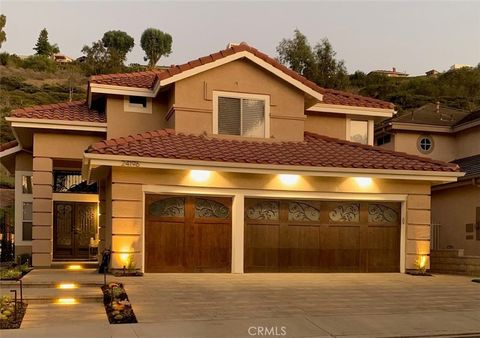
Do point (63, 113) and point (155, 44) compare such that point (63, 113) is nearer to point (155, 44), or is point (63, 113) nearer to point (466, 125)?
point (466, 125)

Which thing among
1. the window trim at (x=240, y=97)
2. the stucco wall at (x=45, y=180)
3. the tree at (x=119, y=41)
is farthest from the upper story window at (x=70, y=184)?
the tree at (x=119, y=41)

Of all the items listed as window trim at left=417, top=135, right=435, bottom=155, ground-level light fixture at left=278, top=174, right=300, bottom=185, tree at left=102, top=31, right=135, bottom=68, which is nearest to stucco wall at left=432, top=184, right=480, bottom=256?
window trim at left=417, top=135, right=435, bottom=155

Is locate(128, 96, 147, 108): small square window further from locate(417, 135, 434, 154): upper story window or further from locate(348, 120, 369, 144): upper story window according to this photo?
locate(417, 135, 434, 154): upper story window

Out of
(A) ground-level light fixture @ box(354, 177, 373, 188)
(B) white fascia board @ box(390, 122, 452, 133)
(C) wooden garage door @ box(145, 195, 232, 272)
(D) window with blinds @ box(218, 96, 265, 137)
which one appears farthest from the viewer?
(B) white fascia board @ box(390, 122, 452, 133)

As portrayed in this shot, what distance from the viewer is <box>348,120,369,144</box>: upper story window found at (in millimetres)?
20094

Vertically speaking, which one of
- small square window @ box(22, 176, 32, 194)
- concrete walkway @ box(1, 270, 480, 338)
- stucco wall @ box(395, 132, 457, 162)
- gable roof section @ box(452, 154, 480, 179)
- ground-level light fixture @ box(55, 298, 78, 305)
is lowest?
concrete walkway @ box(1, 270, 480, 338)

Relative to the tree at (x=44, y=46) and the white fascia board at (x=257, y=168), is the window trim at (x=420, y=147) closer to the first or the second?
the white fascia board at (x=257, y=168)

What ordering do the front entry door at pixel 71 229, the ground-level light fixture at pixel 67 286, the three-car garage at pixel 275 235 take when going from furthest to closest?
1. the front entry door at pixel 71 229
2. the three-car garage at pixel 275 235
3. the ground-level light fixture at pixel 67 286

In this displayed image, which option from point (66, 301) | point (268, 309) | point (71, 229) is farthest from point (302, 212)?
point (71, 229)

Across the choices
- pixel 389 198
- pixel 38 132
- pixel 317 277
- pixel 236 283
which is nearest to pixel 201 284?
pixel 236 283

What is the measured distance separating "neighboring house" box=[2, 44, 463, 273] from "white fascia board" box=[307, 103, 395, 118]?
0.07 meters

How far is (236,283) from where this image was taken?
13188mm

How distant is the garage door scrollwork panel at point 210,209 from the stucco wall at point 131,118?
386 cm

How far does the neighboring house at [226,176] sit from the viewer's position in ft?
47.9
